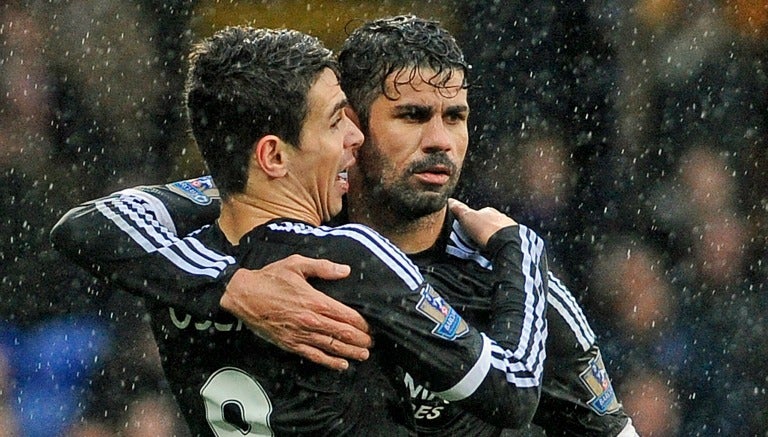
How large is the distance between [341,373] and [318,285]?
0.55ft

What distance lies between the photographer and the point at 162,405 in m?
5.37

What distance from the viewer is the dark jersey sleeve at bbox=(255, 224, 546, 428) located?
2.58 metres

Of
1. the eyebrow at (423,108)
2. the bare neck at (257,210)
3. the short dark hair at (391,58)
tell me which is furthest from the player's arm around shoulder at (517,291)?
the bare neck at (257,210)

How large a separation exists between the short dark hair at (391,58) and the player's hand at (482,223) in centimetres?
31

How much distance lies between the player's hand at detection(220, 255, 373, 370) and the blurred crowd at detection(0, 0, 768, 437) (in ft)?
9.52

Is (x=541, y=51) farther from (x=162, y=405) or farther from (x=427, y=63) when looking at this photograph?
(x=427, y=63)

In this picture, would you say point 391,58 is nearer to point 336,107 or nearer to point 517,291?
point 336,107

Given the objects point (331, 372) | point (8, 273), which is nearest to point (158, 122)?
point (8, 273)

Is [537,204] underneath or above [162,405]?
above

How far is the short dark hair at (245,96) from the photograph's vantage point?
2.69 meters

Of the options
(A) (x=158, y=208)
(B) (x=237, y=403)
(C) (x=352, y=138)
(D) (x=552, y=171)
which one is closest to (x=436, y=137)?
(C) (x=352, y=138)

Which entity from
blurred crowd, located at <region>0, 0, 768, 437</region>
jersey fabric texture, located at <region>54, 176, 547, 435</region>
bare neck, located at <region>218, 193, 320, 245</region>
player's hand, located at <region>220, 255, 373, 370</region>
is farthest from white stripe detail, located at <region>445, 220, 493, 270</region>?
blurred crowd, located at <region>0, 0, 768, 437</region>

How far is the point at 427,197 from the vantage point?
10.8 feet

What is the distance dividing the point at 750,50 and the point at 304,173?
11.9ft
